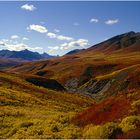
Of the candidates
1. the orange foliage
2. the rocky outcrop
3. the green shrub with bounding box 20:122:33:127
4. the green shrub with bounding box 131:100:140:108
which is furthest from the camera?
the rocky outcrop

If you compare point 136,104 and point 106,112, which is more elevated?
point 136,104

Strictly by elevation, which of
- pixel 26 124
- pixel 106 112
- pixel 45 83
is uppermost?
pixel 45 83

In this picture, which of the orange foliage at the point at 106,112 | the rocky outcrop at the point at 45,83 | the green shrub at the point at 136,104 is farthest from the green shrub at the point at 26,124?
the rocky outcrop at the point at 45,83

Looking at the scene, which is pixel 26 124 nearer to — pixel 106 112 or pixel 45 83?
pixel 106 112

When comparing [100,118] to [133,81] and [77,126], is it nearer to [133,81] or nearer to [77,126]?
[77,126]

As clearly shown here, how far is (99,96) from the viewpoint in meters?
95.0

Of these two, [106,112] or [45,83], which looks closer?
[106,112]

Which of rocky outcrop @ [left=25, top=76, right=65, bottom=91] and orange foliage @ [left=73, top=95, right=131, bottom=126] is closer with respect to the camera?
orange foliage @ [left=73, top=95, right=131, bottom=126]

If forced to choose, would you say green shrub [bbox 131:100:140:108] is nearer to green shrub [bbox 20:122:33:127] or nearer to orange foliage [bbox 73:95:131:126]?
orange foliage [bbox 73:95:131:126]

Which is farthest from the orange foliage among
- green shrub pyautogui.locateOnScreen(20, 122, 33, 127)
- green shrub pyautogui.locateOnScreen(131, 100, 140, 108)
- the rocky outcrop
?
the rocky outcrop

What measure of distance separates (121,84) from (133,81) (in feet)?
Result: 12.8

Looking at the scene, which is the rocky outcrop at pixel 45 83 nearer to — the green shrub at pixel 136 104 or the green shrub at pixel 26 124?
the green shrub at pixel 26 124

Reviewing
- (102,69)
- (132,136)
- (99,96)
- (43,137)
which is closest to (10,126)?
(43,137)

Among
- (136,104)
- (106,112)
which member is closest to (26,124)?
(106,112)
